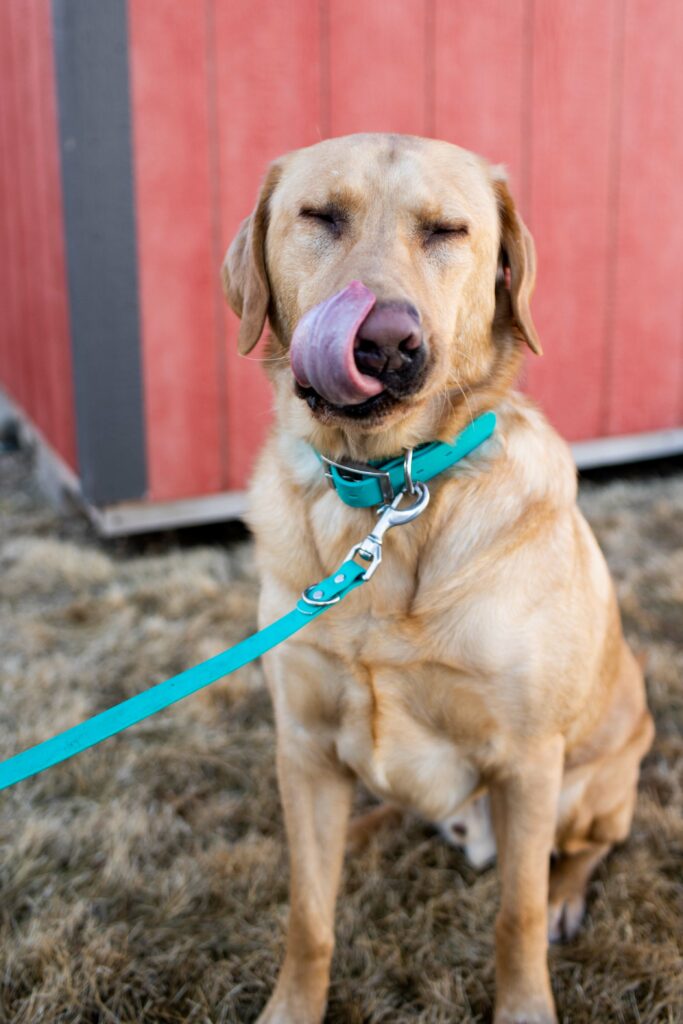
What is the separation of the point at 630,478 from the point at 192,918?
12.8ft

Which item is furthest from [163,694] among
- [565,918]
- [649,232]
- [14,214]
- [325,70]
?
[14,214]

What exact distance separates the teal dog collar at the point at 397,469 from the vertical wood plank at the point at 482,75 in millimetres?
2761

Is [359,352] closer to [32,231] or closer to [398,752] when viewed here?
[398,752]

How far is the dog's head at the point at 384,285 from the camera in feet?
3.94

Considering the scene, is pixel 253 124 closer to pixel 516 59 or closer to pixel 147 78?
pixel 147 78

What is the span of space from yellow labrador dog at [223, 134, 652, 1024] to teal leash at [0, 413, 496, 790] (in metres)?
0.04

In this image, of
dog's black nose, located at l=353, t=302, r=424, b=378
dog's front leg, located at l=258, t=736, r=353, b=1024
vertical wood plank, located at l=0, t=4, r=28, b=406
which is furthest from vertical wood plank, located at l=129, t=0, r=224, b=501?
dog's black nose, located at l=353, t=302, r=424, b=378

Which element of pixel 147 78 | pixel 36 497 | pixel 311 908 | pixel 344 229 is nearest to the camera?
pixel 344 229

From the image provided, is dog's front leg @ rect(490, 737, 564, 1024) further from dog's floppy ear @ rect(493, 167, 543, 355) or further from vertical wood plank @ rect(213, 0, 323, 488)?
vertical wood plank @ rect(213, 0, 323, 488)

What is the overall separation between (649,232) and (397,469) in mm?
3610


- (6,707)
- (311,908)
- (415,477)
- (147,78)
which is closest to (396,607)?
(415,477)

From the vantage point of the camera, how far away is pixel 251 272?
5.19 feet

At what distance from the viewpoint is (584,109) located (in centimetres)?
415

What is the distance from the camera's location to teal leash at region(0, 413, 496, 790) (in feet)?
3.87
